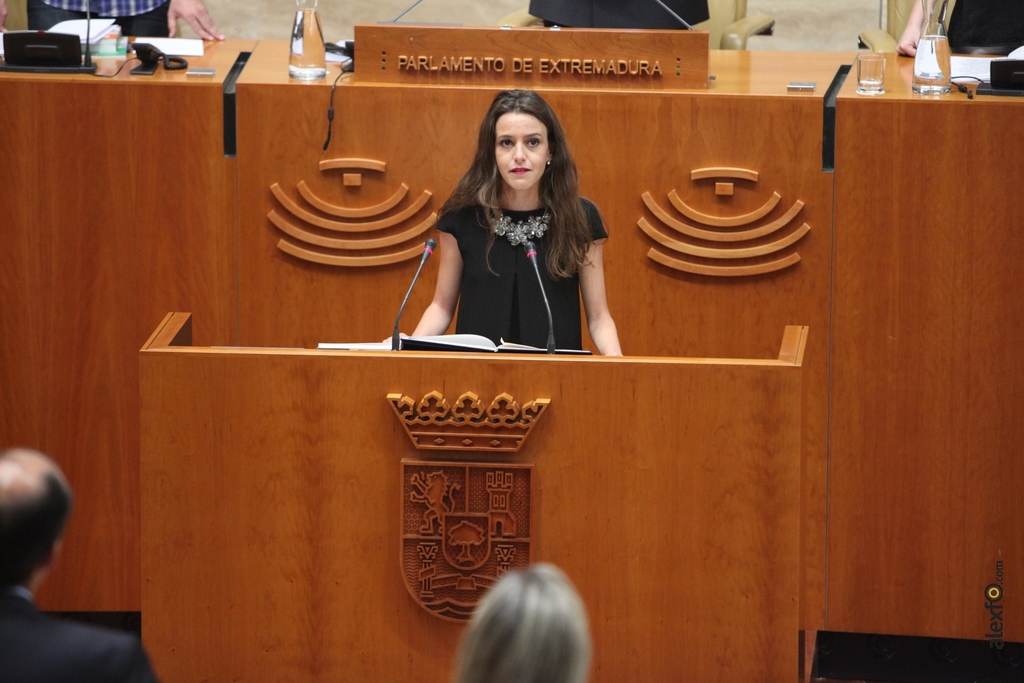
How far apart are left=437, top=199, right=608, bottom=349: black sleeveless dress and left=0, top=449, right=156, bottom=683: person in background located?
1.80 metres

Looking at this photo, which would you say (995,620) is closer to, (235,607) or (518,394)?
(518,394)

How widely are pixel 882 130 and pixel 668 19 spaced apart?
3.23ft

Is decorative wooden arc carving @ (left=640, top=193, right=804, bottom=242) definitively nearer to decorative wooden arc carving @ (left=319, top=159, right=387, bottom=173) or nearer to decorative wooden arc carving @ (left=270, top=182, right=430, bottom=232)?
decorative wooden arc carving @ (left=270, top=182, right=430, bottom=232)

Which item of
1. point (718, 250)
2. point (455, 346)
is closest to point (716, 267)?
point (718, 250)

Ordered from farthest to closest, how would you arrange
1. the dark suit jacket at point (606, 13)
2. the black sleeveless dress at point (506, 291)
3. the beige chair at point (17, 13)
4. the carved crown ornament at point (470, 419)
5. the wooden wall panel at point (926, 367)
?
the beige chair at point (17, 13) < the dark suit jacket at point (606, 13) < the wooden wall panel at point (926, 367) < the black sleeveless dress at point (506, 291) < the carved crown ornament at point (470, 419)

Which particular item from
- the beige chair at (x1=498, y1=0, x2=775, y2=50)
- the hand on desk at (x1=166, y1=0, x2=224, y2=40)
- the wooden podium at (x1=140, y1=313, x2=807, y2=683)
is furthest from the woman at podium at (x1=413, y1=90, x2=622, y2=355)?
the beige chair at (x1=498, y1=0, x2=775, y2=50)

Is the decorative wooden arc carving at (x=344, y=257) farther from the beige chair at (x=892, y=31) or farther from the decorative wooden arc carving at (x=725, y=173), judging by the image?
the beige chair at (x=892, y=31)

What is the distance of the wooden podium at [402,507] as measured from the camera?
280cm

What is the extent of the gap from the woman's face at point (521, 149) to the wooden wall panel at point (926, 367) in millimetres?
821

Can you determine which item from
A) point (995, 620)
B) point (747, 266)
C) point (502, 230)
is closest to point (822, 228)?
point (747, 266)

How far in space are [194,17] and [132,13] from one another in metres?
0.31

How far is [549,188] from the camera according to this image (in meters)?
3.49

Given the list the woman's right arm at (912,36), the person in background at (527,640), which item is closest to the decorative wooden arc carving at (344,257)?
the woman's right arm at (912,36)

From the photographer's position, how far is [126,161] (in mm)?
Result: 3830
